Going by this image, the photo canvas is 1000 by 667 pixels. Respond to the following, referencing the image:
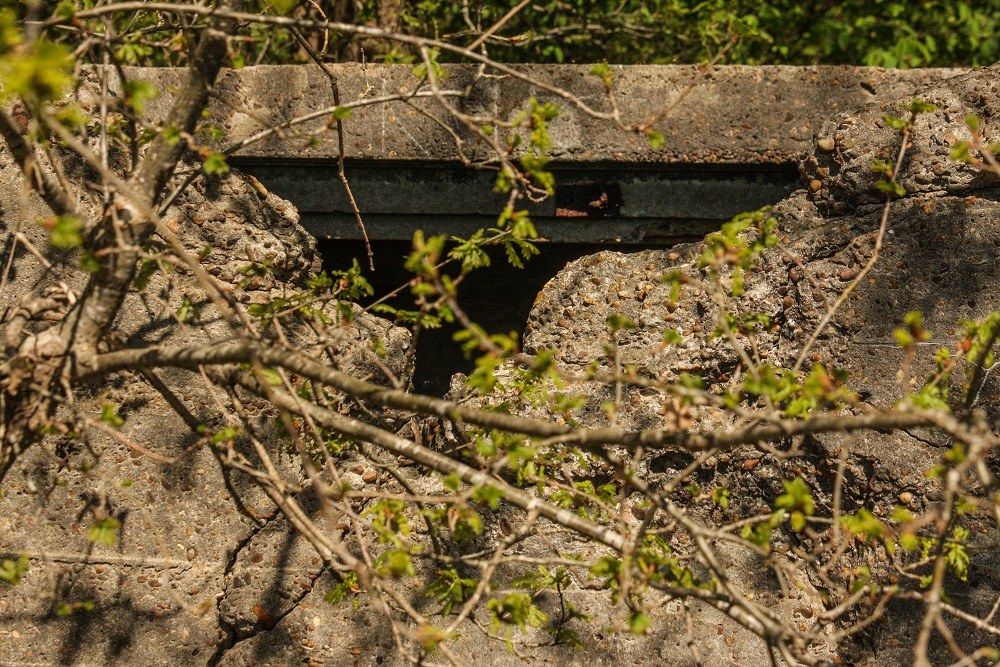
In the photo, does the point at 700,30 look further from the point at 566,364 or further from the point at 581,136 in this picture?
the point at 566,364

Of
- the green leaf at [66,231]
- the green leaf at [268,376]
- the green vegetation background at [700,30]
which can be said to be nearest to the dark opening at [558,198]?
the green leaf at [268,376]

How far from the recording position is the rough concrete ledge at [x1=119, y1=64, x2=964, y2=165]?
9.34 feet

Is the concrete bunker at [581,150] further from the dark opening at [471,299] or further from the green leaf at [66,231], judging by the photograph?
the green leaf at [66,231]

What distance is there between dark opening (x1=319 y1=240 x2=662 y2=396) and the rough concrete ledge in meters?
0.85

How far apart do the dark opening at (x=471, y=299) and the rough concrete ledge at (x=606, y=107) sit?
2.77 feet

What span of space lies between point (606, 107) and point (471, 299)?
1.20 metres

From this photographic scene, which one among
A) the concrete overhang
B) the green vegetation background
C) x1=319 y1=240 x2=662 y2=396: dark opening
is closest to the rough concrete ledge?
the concrete overhang

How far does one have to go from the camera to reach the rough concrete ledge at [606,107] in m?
2.85

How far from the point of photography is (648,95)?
113 inches

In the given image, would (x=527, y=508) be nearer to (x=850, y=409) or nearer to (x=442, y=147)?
(x=850, y=409)

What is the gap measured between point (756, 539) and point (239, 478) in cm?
154

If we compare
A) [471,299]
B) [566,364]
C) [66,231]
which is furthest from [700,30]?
[66,231]

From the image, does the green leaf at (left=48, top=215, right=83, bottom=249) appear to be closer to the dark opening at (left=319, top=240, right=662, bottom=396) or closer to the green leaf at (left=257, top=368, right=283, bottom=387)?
the green leaf at (left=257, top=368, right=283, bottom=387)

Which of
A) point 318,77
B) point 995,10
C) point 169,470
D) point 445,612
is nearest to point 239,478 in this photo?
point 169,470
